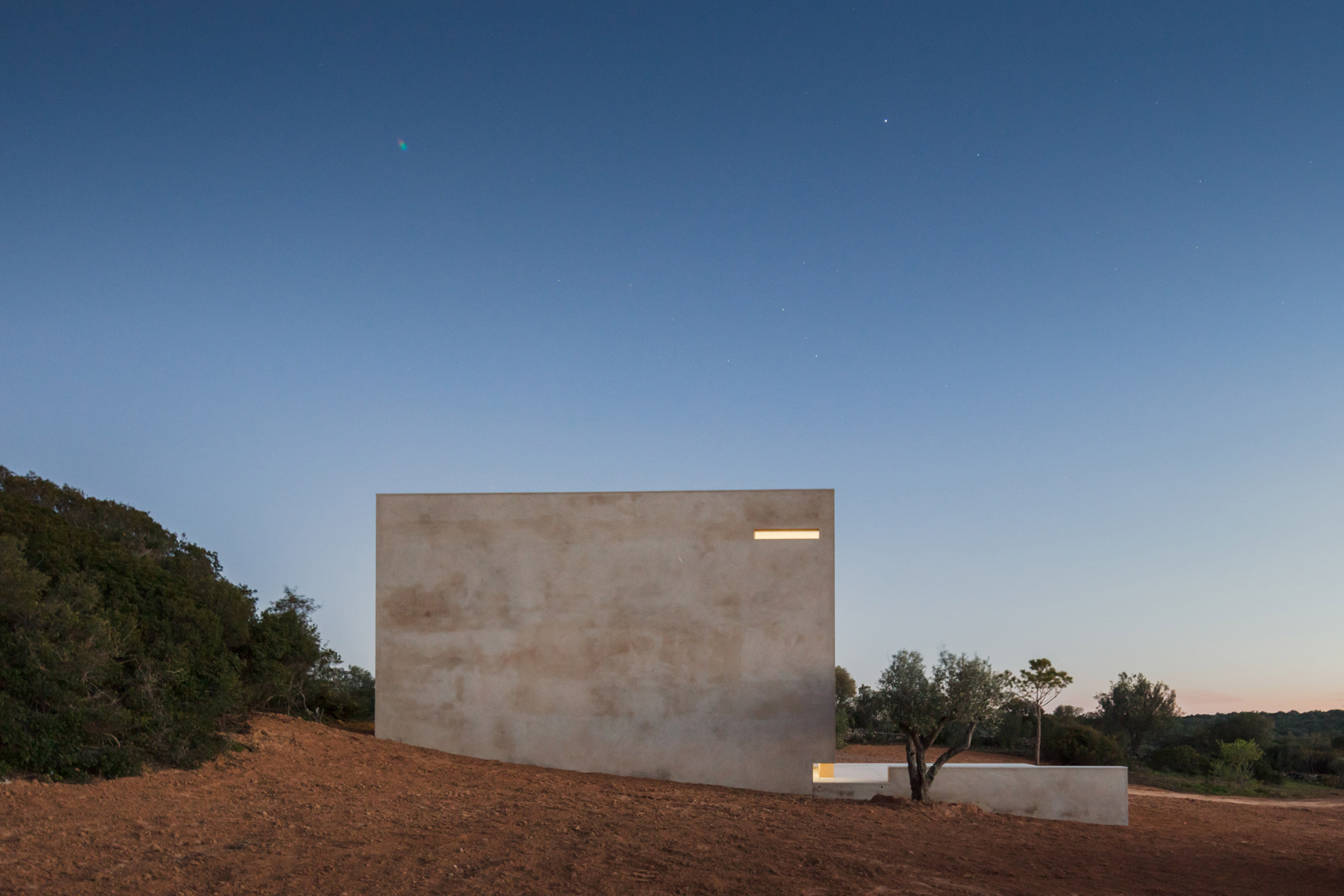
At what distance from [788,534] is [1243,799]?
13992 millimetres

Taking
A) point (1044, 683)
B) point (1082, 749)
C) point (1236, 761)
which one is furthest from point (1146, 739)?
point (1044, 683)

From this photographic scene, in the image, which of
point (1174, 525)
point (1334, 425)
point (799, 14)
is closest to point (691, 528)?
point (799, 14)

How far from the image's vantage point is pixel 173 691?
9422 millimetres

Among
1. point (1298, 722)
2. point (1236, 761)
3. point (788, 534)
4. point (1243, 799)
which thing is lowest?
point (1298, 722)

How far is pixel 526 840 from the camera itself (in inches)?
286

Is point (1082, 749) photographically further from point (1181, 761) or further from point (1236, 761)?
point (1236, 761)

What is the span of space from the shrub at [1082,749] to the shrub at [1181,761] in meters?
1.34

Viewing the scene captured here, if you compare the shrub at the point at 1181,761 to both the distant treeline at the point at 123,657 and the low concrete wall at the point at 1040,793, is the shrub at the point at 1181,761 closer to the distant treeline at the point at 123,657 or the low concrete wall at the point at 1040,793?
the low concrete wall at the point at 1040,793

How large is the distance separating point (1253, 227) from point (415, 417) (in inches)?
632

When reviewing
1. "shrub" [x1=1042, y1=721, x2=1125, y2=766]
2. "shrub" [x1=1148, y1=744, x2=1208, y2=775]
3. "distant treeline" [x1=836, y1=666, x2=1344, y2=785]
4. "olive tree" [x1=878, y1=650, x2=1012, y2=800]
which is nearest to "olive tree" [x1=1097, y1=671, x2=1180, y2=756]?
"distant treeline" [x1=836, y1=666, x2=1344, y2=785]

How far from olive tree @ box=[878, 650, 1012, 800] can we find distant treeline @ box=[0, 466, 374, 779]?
10.1 metres

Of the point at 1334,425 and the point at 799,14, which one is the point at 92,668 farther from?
the point at 1334,425

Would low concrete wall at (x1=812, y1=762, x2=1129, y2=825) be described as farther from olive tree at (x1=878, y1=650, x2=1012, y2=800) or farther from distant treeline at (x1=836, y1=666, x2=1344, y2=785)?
distant treeline at (x1=836, y1=666, x2=1344, y2=785)

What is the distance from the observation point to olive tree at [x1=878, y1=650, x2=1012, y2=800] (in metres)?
13.3
